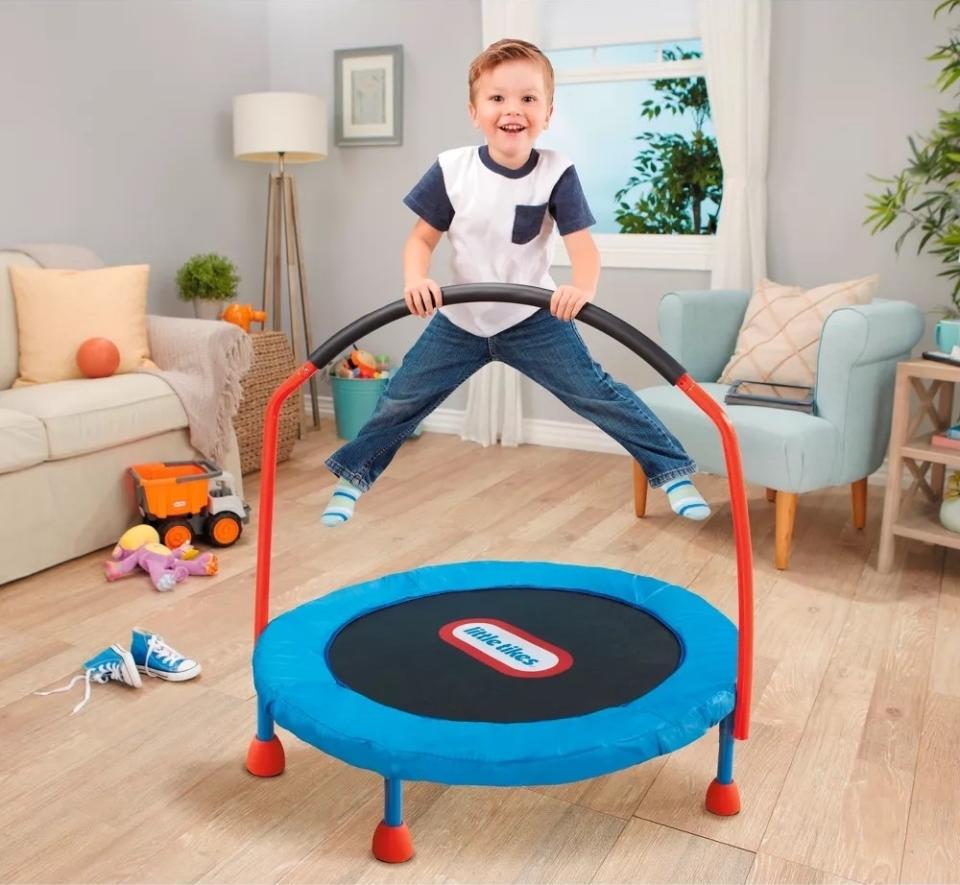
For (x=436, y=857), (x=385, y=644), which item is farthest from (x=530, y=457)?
(x=436, y=857)

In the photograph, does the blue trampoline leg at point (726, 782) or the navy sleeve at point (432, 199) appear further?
the navy sleeve at point (432, 199)

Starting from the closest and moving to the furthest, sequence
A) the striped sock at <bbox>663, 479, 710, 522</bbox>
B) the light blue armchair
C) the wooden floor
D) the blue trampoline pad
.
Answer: the blue trampoline pad → the wooden floor → the striped sock at <bbox>663, 479, 710, 522</bbox> → the light blue armchair

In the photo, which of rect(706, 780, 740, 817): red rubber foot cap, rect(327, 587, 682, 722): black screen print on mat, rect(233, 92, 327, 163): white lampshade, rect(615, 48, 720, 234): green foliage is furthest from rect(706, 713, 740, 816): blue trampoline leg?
rect(233, 92, 327, 163): white lampshade

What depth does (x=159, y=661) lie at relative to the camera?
7.30 feet

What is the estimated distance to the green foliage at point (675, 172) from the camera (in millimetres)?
4152

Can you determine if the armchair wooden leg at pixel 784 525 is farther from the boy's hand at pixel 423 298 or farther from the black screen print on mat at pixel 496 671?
the boy's hand at pixel 423 298

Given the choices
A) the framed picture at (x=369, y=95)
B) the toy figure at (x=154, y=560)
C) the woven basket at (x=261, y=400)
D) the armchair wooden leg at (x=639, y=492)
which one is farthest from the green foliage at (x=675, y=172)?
the toy figure at (x=154, y=560)

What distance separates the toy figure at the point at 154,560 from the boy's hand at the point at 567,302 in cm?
157

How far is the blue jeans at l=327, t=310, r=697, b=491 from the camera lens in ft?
6.49

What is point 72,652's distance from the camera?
93.1 inches

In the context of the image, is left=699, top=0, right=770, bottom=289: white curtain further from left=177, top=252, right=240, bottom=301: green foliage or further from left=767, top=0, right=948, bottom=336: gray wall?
left=177, top=252, right=240, bottom=301: green foliage

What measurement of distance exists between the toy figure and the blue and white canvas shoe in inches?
20.1

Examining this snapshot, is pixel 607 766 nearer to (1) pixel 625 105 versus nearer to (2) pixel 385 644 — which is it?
(2) pixel 385 644

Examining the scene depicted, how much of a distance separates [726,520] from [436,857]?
2.03 metres
